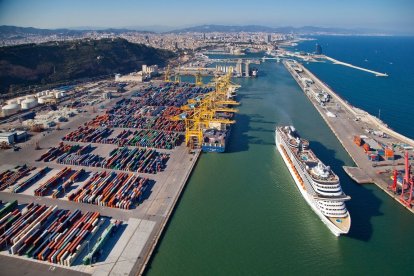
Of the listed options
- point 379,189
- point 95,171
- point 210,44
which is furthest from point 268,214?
point 210,44

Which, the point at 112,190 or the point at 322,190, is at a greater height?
the point at 322,190

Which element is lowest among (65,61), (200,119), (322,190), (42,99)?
(322,190)

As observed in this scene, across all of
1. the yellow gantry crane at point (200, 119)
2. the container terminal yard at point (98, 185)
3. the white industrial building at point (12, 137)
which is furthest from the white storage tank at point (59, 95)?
the yellow gantry crane at point (200, 119)

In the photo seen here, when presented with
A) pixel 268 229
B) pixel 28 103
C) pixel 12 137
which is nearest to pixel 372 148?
pixel 268 229

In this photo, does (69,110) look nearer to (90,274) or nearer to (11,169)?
(11,169)

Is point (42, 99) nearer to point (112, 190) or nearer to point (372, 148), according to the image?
point (112, 190)

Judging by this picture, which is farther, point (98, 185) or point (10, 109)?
point (10, 109)
